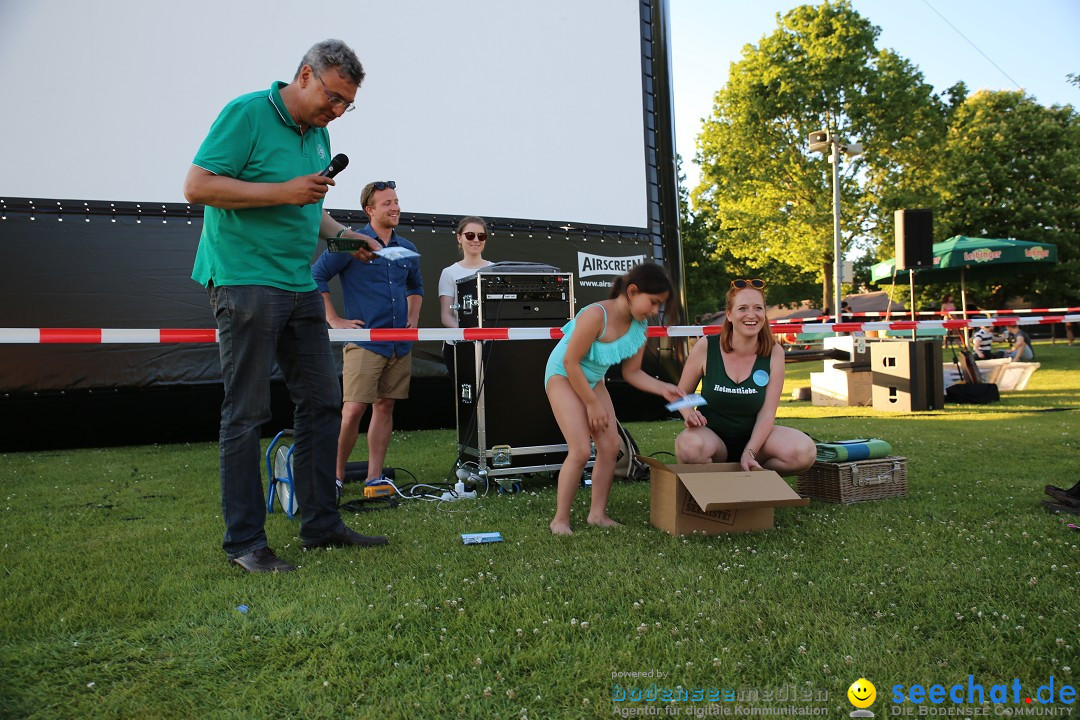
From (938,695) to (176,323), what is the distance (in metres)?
6.12

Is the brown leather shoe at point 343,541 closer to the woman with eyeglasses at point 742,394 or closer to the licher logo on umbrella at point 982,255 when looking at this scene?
the woman with eyeglasses at point 742,394

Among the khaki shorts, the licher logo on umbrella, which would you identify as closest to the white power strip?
the khaki shorts

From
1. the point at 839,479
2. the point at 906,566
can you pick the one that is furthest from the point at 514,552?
the point at 839,479

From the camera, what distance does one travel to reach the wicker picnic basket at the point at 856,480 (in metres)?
3.92

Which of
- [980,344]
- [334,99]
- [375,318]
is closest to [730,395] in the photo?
[375,318]

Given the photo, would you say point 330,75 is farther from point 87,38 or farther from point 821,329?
point 821,329

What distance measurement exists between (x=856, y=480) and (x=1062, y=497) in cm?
92

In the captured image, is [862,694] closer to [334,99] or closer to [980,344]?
[334,99]

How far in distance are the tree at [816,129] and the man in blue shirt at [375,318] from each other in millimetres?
21315

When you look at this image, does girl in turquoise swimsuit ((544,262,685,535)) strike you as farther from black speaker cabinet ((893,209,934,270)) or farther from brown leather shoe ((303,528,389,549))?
black speaker cabinet ((893,209,934,270))

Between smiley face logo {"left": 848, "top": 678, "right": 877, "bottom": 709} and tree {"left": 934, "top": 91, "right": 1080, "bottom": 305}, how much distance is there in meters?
27.9

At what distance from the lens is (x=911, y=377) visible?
8742 millimetres

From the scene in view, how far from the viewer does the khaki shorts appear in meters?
4.48

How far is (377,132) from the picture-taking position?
6602 millimetres
